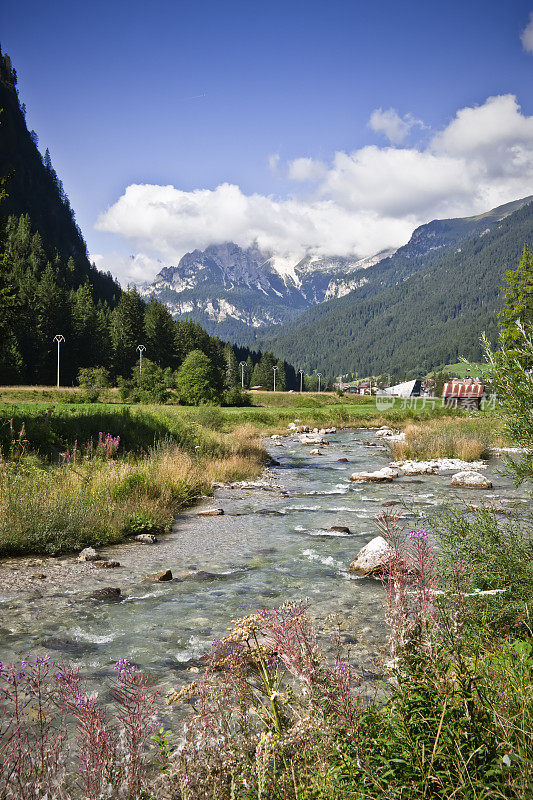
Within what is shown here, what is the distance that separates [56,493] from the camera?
33.8 ft

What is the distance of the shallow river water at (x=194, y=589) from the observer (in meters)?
5.60

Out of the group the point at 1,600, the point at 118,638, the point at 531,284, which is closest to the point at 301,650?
the point at 118,638

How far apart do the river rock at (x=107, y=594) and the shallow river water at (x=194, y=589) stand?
0.30ft

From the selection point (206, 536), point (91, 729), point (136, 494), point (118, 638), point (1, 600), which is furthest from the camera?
point (136, 494)

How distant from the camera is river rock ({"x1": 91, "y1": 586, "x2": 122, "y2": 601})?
7207 millimetres

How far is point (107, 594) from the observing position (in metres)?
7.32

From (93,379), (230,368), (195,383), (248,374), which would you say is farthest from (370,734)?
(248,374)

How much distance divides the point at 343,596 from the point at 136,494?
253 inches

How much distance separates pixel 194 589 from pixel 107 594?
1253 millimetres

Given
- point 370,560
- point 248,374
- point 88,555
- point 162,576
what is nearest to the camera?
point 162,576

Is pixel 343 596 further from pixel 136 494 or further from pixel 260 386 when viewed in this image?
pixel 260 386

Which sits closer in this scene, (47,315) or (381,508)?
(381,508)

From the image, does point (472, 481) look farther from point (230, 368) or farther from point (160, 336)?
point (230, 368)

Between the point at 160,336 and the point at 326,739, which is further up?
the point at 160,336
